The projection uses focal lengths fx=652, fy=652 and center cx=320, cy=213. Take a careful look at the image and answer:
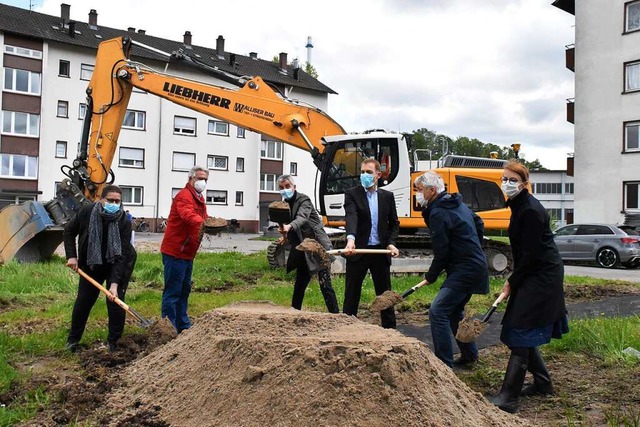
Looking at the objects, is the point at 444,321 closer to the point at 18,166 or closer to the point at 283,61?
the point at 18,166

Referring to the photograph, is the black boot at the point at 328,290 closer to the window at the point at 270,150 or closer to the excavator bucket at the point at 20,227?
the excavator bucket at the point at 20,227

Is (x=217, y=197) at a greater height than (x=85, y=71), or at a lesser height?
lesser

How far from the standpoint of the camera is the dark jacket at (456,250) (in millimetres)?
5871

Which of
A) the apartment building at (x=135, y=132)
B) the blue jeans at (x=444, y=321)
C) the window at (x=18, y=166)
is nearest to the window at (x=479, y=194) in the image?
the blue jeans at (x=444, y=321)

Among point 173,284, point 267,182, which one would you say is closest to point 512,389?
point 173,284

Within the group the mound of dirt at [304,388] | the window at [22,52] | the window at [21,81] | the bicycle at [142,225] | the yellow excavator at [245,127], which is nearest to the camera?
the mound of dirt at [304,388]

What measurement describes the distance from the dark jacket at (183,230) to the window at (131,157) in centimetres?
3758

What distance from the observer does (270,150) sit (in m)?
50.4

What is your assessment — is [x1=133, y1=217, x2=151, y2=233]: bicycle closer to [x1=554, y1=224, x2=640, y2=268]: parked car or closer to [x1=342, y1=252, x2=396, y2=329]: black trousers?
[x1=554, y1=224, x2=640, y2=268]: parked car

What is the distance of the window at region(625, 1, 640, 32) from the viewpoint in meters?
30.4

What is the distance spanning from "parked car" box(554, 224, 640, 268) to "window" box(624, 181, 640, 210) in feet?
32.1

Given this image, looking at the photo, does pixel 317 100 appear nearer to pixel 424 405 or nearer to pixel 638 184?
pixel 638 184

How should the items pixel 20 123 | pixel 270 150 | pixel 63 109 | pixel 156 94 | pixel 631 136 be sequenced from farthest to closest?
pixel 270 150
pixel 63 109
pixel 20 123
pixel 631 136
pixel 156 94

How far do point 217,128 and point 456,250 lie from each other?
42.8 meters
